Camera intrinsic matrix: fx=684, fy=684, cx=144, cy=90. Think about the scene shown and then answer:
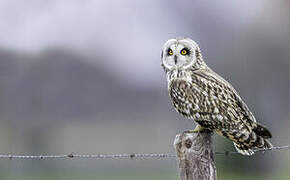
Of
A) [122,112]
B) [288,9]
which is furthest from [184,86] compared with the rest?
[288,9]

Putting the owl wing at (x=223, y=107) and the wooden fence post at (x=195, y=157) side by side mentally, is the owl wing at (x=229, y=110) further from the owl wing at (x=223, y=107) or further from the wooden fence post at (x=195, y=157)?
the wooden fence post at (x=195, y=157)

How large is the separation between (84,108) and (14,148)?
6.01 feet

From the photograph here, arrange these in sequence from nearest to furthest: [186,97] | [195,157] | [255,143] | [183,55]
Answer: [195,157]
[255,143]
[186,97]
[183,55]

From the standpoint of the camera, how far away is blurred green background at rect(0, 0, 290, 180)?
1309cm

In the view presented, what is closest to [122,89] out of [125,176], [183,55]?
[125,176]

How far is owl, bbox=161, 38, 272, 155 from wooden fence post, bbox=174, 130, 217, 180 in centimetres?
55

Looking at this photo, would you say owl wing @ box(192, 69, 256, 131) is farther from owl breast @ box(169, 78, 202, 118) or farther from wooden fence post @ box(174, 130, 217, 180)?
wooden fence post @ box(174, 130, 217, 180)

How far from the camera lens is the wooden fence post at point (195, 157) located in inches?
152

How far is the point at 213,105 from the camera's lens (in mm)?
4531

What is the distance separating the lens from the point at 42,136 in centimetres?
1480

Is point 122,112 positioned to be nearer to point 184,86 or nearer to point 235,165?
point 235,165

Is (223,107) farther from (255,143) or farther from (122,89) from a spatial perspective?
(122,89)

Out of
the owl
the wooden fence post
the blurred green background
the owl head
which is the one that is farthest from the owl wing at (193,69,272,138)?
the blurred green background

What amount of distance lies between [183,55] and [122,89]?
9.61 metres
